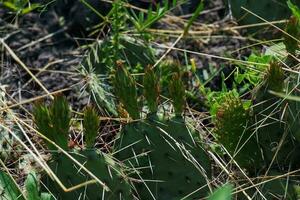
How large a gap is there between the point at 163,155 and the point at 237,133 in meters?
0.22

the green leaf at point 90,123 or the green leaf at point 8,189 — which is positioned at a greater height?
the green leaf at point 90,123

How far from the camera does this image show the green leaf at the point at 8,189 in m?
2.05

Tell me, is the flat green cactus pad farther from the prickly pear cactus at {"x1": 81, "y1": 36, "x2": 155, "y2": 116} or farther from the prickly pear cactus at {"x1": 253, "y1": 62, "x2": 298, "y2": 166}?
the prickly pear cactus at {"x1": 81, "y1": 36, "x2": 155, "y2": 116}

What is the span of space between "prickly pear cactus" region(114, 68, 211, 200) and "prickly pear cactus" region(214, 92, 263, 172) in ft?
0.25

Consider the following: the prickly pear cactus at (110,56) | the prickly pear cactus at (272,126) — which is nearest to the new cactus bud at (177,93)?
the prickly pear cactus at (272,126)

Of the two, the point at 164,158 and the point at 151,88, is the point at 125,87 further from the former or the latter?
the point at 164,158

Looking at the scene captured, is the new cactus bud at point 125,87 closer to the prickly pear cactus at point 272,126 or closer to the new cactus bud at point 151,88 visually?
the new cactus bud at point 151,88

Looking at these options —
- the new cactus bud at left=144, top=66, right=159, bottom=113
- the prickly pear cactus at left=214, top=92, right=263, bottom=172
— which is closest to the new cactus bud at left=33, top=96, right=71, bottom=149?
the new cactus bud at left=144, top=66, right=159, bottom=113

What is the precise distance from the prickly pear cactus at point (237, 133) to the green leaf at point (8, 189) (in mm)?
566

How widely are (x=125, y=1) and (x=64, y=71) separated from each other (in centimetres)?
37

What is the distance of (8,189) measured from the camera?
81.4 inches

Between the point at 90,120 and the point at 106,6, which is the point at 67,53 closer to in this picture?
the point at 106,6

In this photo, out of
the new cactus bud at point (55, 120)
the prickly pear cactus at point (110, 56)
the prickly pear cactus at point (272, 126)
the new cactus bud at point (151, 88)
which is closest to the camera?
the new cactus bud at point (55, 120)

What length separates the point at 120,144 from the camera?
2.12m
